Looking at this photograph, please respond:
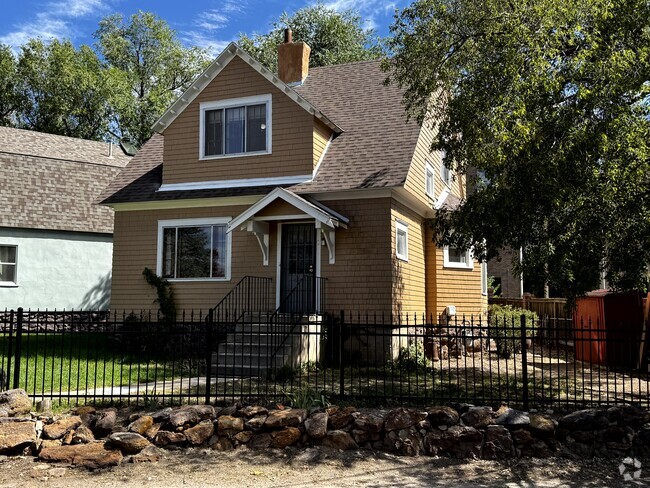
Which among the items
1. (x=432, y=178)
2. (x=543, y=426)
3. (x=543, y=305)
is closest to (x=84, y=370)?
(x=543, y=426)

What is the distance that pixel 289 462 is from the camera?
748cm

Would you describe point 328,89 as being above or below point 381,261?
above

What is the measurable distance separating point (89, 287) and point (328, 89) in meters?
12.3

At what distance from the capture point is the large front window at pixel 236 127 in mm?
16266

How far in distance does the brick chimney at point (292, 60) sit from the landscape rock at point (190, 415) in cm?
1391

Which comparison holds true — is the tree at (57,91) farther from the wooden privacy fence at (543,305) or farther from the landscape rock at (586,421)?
the landscape rock at (586,421)

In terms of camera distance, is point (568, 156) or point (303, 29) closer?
point (568, 156)

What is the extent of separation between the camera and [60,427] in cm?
802

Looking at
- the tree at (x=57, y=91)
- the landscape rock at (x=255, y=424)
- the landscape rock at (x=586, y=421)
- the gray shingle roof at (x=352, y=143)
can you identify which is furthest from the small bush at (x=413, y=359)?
the tree at (x=57, y=91)

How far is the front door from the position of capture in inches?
602

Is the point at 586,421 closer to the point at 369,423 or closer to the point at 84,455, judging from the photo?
the point at 369,423

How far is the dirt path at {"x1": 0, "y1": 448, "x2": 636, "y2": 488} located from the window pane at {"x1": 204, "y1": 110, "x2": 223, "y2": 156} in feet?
34.1

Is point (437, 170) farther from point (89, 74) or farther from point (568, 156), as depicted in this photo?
point (89, 74)

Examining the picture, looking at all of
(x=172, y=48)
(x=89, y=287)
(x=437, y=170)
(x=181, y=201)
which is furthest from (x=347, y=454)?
(x=172, y=48)
